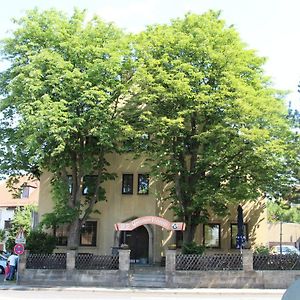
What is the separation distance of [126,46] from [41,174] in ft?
35.7

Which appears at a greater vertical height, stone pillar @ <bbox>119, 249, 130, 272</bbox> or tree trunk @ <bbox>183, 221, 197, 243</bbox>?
tree trunk @ <bbox>183, 221, 197, 243</bbox>

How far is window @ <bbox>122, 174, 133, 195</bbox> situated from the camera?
29.3 metres

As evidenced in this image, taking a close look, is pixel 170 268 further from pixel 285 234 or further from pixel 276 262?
pixel 285 234

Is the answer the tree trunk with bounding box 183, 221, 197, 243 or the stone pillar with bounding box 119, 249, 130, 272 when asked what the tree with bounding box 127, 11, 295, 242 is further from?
the stone pillar with bounding box 119, 249, 130, 272

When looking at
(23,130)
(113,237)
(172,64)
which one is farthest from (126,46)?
(113,237)

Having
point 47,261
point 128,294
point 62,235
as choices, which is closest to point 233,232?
point 62,235

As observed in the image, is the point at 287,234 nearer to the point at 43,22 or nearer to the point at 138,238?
the point at 138,238

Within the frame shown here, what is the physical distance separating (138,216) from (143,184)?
2.19 metres

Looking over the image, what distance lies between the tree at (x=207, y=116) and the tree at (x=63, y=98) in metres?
1.73

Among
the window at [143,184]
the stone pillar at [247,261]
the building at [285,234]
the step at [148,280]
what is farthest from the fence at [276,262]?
the building at [285,234]

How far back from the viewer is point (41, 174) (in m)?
29.6

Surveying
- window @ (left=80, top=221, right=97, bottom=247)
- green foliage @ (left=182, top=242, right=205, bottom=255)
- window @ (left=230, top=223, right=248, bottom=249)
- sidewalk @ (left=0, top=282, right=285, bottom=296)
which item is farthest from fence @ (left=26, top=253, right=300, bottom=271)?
window @ (left=230, top=223, right=248, bottom=249)

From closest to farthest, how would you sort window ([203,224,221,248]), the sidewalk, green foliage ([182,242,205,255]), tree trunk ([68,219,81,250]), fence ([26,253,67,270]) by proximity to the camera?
the sidewalk
fence ([26,253,67,270])
green foliage ([182,242,205,255])
tree trunk ([68,219,81,250])
window ([203,224,221,248])

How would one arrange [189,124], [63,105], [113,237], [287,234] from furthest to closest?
[287,234], [113,237], [189,124], [63,105]
